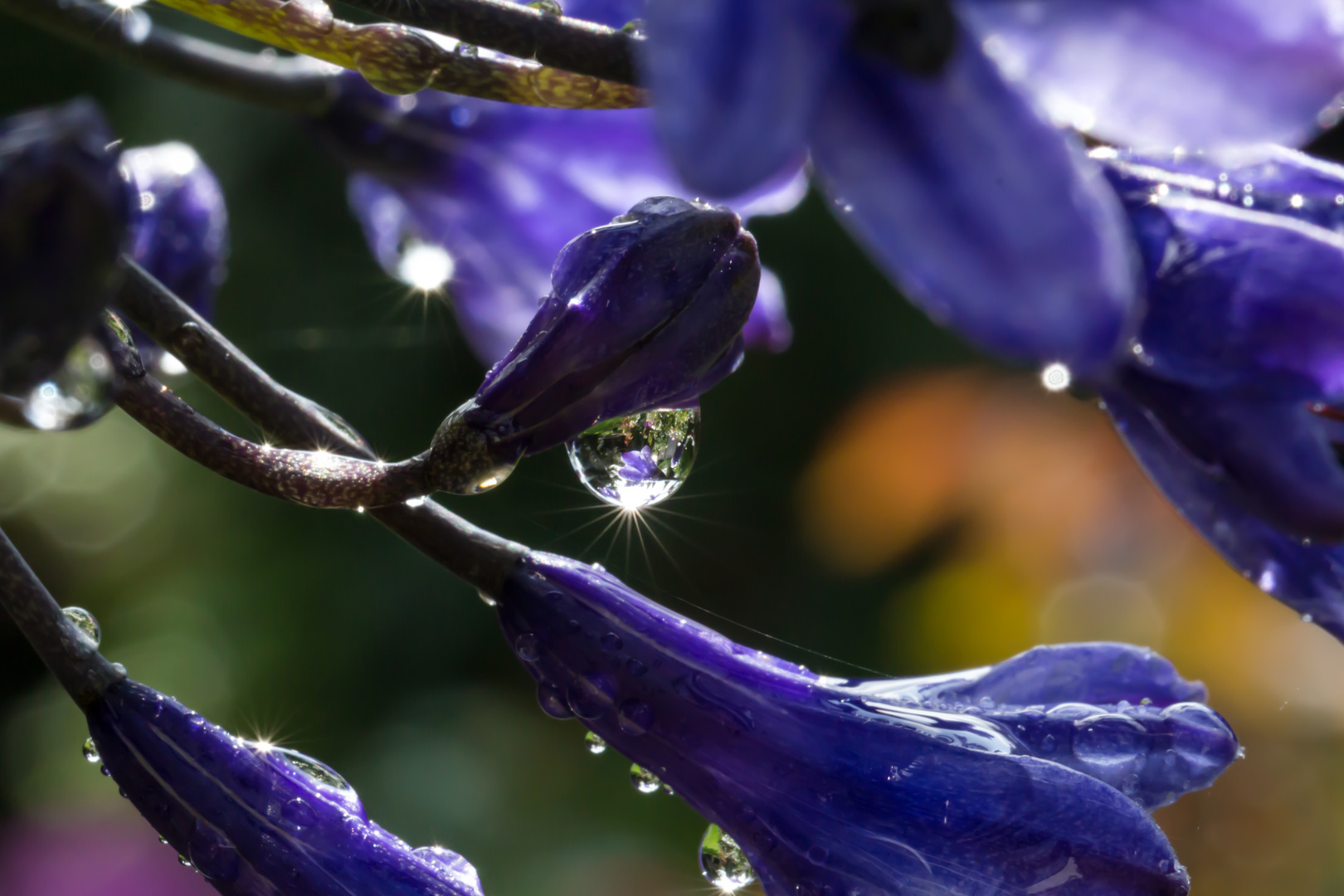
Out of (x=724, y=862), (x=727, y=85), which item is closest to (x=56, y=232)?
(x=727, y=85)

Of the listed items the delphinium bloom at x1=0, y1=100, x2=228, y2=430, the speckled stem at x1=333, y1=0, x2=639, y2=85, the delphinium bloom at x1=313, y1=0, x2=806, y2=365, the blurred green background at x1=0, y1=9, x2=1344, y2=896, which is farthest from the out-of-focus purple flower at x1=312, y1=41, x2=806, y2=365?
the blurred green background at x1=0, y1=9, x2=1344, y2=896

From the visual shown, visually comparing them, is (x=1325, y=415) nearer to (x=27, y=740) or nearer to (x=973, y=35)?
(x=973, y=35)

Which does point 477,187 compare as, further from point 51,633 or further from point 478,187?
point 51,633

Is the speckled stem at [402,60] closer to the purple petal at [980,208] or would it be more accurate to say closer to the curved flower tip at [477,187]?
the purple petal at [980,208]

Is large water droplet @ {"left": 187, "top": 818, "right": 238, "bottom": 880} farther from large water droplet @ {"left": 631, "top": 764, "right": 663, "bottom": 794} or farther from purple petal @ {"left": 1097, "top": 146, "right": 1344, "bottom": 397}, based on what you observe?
purple petal @ {"left": 1097, "top": 146, "right": 1344, "bottom": 397}

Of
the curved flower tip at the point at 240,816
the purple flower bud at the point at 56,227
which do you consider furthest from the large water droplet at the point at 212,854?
the purple flower bud at the point at 56,227
